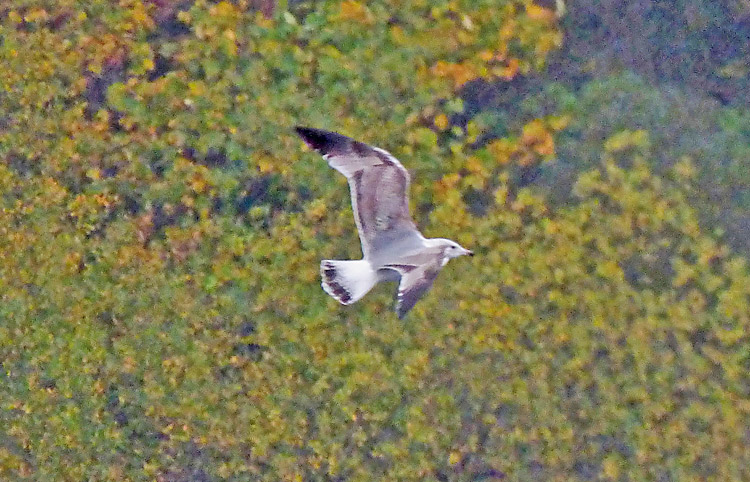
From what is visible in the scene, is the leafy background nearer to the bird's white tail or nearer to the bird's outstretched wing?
the bird's white tail

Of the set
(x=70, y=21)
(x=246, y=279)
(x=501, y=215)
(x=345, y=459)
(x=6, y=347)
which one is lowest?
(x=345, y=459)

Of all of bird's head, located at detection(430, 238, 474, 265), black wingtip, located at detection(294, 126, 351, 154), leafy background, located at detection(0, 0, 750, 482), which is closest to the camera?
black wingtip, located at detection(294, 126, 351, 154)

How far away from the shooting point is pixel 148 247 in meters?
4.12

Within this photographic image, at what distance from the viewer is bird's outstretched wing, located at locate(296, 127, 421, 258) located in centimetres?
324

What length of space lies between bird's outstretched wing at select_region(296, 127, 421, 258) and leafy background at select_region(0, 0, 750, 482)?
476 mm

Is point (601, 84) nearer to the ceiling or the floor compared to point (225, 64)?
nearer to the floor

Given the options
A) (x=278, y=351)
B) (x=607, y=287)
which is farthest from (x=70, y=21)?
(x=607, y=287)

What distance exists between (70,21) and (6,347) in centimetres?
195

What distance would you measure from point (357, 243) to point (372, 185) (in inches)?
27.8

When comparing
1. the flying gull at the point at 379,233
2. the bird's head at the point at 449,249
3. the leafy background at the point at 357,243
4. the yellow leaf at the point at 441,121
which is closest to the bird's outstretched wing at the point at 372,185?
the flying gull at the point at 379,233

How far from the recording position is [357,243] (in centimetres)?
401

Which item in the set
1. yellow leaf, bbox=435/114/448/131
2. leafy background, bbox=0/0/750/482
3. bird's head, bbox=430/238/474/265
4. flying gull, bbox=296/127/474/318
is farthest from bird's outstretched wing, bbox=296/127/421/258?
yellow leaf, bbox=435/114/448/131

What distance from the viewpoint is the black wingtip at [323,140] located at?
3.21 m

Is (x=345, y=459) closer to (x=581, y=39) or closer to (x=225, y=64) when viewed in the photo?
(x=225, y=64)
